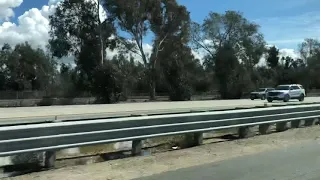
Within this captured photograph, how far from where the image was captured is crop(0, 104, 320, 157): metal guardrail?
7.43 metres

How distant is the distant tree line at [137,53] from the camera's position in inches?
2221

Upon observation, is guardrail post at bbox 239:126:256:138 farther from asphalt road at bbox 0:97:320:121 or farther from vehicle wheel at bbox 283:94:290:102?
vehicle wheel at bbox 283:94:290:102

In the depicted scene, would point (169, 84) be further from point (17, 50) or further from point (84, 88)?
point (17, 50)

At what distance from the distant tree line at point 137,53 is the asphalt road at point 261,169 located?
41.6 meters

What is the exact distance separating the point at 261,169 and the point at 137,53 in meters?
54.5

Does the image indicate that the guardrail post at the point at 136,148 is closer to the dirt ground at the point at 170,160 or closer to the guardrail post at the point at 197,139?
the dirt ground at the point at 170,160

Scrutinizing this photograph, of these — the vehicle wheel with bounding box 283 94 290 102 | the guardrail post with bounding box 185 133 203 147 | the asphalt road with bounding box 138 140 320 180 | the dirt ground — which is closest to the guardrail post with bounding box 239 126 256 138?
the dirt ground

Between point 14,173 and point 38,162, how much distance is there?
1.01 metres

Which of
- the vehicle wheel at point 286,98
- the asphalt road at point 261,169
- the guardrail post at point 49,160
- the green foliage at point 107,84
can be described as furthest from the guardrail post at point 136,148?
the green foliage at point 107,84

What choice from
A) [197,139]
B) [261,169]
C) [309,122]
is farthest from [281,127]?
[261,169]

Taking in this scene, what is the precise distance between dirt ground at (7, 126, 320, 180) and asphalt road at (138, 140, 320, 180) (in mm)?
432

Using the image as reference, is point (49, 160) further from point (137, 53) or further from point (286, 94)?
point (137, 53)

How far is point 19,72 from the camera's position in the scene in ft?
286

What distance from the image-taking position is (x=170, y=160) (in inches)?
374
